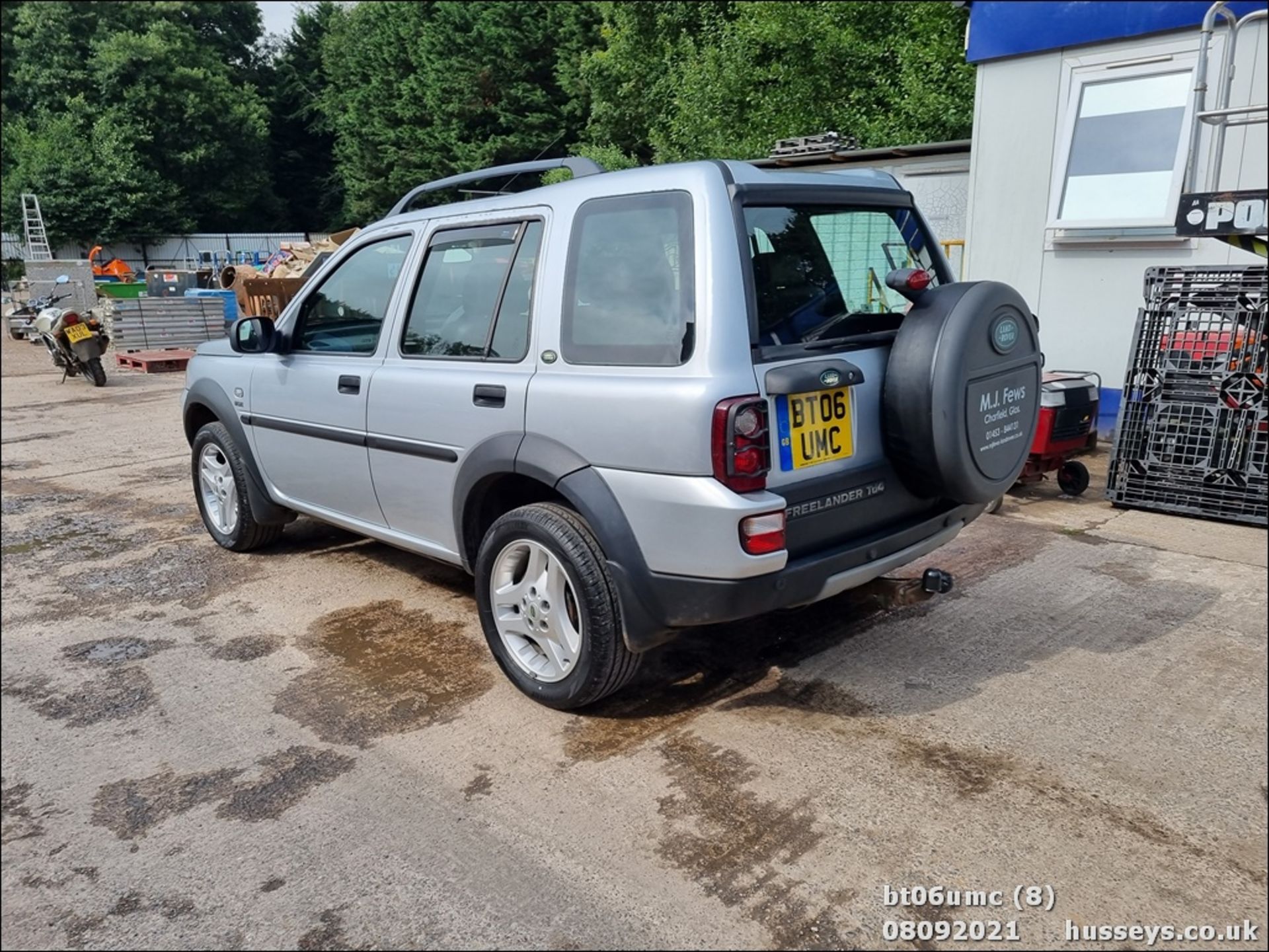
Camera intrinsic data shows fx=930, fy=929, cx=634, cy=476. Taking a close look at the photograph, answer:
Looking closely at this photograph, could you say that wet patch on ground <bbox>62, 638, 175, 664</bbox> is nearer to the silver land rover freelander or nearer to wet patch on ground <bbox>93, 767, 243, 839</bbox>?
wet patch on ground <bbox>93, 767, 243, 839</bbox>

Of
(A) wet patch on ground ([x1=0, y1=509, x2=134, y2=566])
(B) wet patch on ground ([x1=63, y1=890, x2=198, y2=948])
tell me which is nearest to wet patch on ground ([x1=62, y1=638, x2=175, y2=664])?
(A) wet patch on ground ([x1=0, y1=509, x2=134, y2=566])

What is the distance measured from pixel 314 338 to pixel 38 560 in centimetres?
226

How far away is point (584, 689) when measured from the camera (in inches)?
131

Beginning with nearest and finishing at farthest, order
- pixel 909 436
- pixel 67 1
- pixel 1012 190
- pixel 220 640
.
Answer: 1. pixel 909 436
2. pixel 220 640
3. pixel 1012 190
4. pixel 67 1

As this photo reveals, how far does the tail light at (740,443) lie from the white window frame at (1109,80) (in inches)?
225

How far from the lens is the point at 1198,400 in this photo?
5.94m

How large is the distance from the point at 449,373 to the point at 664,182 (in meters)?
1.20

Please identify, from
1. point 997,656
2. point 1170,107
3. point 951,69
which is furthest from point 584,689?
point 951,69

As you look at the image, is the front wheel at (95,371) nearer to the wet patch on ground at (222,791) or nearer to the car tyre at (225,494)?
the car tyre at (225,494)

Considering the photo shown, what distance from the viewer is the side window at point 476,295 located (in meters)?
3.59

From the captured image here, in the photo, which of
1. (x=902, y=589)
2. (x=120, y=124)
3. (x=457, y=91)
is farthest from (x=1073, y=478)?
(x=120, y=124)

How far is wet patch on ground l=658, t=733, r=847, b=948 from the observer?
7.91ft

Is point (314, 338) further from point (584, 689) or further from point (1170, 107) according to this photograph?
point (1170, 107)

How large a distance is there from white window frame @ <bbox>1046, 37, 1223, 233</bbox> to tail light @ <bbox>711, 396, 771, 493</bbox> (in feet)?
18.7
